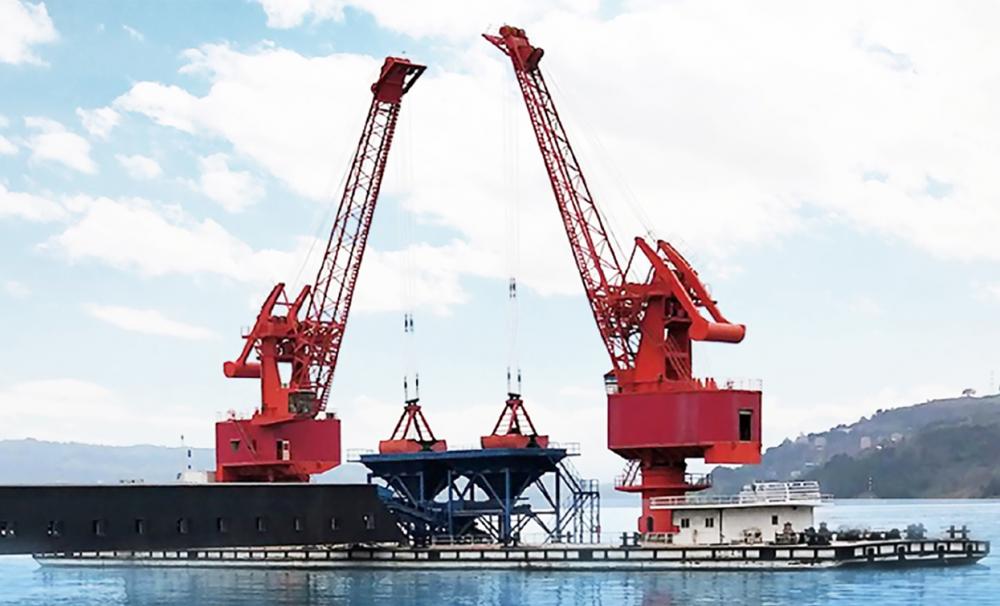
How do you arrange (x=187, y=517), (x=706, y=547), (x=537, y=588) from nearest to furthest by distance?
(x=537, y=588)
(x=187, y=517)
(x=706, y=547)

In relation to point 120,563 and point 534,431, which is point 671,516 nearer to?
point 534,431

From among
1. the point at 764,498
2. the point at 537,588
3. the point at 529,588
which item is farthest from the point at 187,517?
the point at 764,498

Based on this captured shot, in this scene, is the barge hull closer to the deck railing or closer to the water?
the water

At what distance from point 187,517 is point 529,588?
21.7 metres

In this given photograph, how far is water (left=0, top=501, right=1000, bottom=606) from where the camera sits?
295ft

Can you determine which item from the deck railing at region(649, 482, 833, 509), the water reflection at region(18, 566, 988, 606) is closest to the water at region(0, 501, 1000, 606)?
the water reflection at region(18, 566, 988, 606)

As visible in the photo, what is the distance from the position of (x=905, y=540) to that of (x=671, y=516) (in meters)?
15.3

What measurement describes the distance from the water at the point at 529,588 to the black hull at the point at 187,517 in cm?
322

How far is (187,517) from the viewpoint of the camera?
10056 centimetres

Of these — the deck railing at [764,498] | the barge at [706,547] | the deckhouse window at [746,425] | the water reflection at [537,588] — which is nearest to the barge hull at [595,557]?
the barge at [706,547]

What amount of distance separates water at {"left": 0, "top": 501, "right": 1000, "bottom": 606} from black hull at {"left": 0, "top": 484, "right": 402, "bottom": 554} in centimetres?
322

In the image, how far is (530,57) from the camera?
116 m

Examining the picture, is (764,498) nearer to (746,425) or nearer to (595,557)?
(746,425)

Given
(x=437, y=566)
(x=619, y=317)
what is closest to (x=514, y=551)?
(x=437, y=566)
